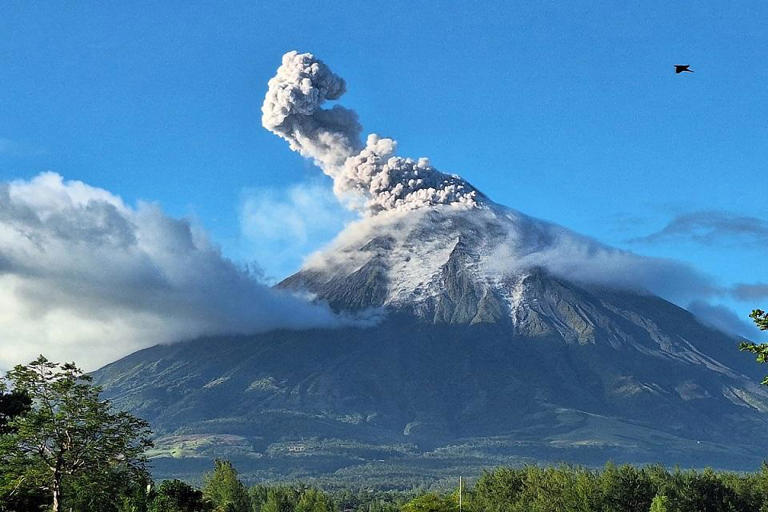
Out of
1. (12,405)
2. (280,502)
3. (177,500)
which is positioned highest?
(12,405)

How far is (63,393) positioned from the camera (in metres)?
46.2

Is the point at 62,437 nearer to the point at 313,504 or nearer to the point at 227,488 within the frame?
the point at 227,488

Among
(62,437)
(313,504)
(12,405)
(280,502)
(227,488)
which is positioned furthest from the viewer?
(280,502)

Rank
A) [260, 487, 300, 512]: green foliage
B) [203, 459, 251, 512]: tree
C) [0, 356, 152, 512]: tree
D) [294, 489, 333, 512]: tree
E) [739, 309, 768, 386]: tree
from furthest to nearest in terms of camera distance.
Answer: [260, 487, 300, 512]: green foliage, [294, 489, 333, 512]: tree, [203, 459, 251, 512]: tree, [0, 356, 152, 512]: tree, [739, 309, 768, 386]: tree

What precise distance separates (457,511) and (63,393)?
31900mm

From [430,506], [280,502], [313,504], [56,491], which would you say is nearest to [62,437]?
[56,491]

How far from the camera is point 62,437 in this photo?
46.2 meters

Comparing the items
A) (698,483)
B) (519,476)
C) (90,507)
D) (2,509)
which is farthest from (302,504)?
(2,509)

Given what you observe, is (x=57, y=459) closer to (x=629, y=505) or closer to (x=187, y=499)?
(x=187, y=499)

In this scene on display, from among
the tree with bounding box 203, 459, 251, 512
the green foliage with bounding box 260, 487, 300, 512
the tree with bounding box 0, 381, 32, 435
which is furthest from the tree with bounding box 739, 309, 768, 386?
the green foliage with bounding box 260, 487, 300, 512

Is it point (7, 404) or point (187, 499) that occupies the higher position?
point (7, 404)

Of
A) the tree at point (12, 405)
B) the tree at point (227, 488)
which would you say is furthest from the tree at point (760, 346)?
the tree at point (227, 488)

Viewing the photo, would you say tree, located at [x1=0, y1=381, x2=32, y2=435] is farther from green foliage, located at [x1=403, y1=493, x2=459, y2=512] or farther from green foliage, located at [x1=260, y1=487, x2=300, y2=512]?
green foliage, located at [x1=260, y1=487, x2=300, y2=512]

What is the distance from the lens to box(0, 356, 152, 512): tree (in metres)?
45.4
